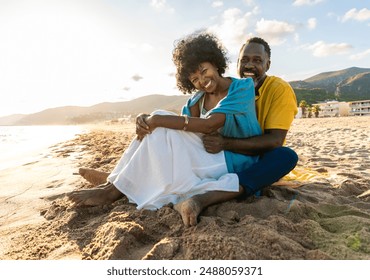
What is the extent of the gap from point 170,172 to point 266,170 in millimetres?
739

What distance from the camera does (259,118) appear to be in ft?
9.26

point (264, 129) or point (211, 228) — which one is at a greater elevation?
point (264, 129)

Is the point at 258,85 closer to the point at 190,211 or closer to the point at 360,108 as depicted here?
the point at 190,211

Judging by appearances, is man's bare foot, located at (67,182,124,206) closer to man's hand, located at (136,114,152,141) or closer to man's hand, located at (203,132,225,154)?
man's hand, located at (136,114,152,141)

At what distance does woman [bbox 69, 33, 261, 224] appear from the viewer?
221cm

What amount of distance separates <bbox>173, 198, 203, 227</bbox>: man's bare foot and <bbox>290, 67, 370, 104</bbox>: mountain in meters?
83.3

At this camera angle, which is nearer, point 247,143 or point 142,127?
point 142,127

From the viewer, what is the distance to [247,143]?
2.41 meters

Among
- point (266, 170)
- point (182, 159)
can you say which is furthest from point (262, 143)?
point (182, 159)

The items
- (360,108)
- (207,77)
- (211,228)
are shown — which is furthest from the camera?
(360,108)

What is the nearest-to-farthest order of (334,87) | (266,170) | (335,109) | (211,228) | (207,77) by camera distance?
(211,228) → (266,170) → (207,77) → (335,109) → (334,87)

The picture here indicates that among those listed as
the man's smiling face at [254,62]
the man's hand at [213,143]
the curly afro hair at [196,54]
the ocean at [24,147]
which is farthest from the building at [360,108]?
the man's hand at [213,143]

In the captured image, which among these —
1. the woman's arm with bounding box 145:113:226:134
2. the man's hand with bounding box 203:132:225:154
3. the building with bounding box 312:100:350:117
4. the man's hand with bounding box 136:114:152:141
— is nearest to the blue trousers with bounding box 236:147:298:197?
the man's hand with bounding box 203:132:225:154

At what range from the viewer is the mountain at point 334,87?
3489 inches
